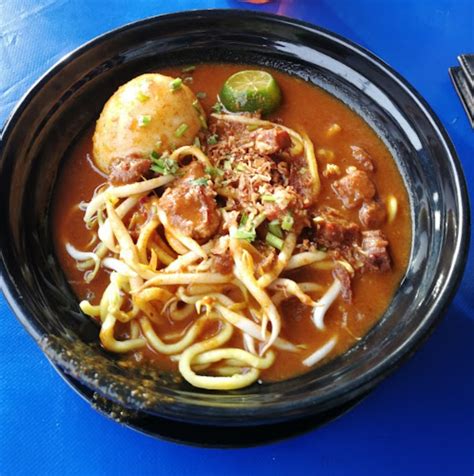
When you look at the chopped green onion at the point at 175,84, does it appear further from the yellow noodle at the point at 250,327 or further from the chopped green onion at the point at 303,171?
the yellow noodle at the point at 250,327

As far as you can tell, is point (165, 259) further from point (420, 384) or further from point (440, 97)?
point (440, 97)

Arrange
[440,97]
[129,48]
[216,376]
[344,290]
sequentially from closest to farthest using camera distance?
1. [216,376]
2. [344,290]
3. [129,48]
4. [440,97]

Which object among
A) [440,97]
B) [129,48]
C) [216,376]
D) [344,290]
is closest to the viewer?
[216,376]

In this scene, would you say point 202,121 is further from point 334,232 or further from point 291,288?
point 291,288

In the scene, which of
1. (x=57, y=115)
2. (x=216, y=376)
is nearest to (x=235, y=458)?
(x=216, y=376)

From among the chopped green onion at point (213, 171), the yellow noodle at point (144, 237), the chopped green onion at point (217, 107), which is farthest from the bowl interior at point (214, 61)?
the chopped green onion at point (213, 171)

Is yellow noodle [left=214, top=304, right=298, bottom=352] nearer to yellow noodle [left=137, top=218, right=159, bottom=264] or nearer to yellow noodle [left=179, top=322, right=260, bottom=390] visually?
yellow noodle [left=179, top=322, right=260, bottom=390]

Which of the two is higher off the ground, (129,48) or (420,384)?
(129,48)
